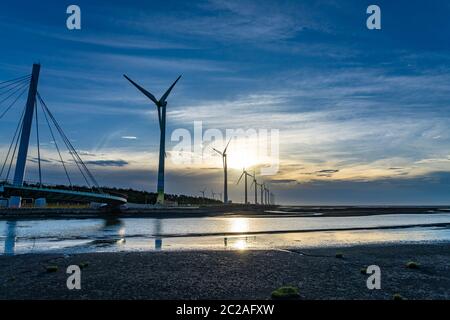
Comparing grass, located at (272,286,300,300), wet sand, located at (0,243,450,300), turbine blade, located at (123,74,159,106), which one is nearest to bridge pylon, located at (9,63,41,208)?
turbine blade, located at (123,74,159,106)

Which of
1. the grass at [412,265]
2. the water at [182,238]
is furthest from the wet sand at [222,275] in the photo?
the water at [182,238]

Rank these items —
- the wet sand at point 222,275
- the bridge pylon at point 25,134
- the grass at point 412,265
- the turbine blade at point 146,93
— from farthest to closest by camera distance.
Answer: the turbine blade at point 146,93 → the bridge pylon at point 25,134 → the grass at point 412,265 → the wet sand at point 222,275

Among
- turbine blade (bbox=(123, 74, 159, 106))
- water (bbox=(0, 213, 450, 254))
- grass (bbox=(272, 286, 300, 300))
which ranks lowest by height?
water (bbox=(0, 213, 450, 254))

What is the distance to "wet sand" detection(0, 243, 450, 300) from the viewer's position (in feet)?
43.8

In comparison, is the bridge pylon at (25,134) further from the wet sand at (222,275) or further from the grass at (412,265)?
the grass at (412,265)

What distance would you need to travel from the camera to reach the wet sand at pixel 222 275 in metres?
13.3

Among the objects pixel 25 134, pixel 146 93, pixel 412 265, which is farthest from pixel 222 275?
pixel 146 93

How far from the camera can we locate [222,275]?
1630cm

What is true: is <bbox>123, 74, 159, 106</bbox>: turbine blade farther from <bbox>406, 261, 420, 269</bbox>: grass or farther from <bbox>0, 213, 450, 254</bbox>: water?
<bbox>406, 261, 420, 269</bbox>: grass

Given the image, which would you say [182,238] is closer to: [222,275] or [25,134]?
[222,275]
